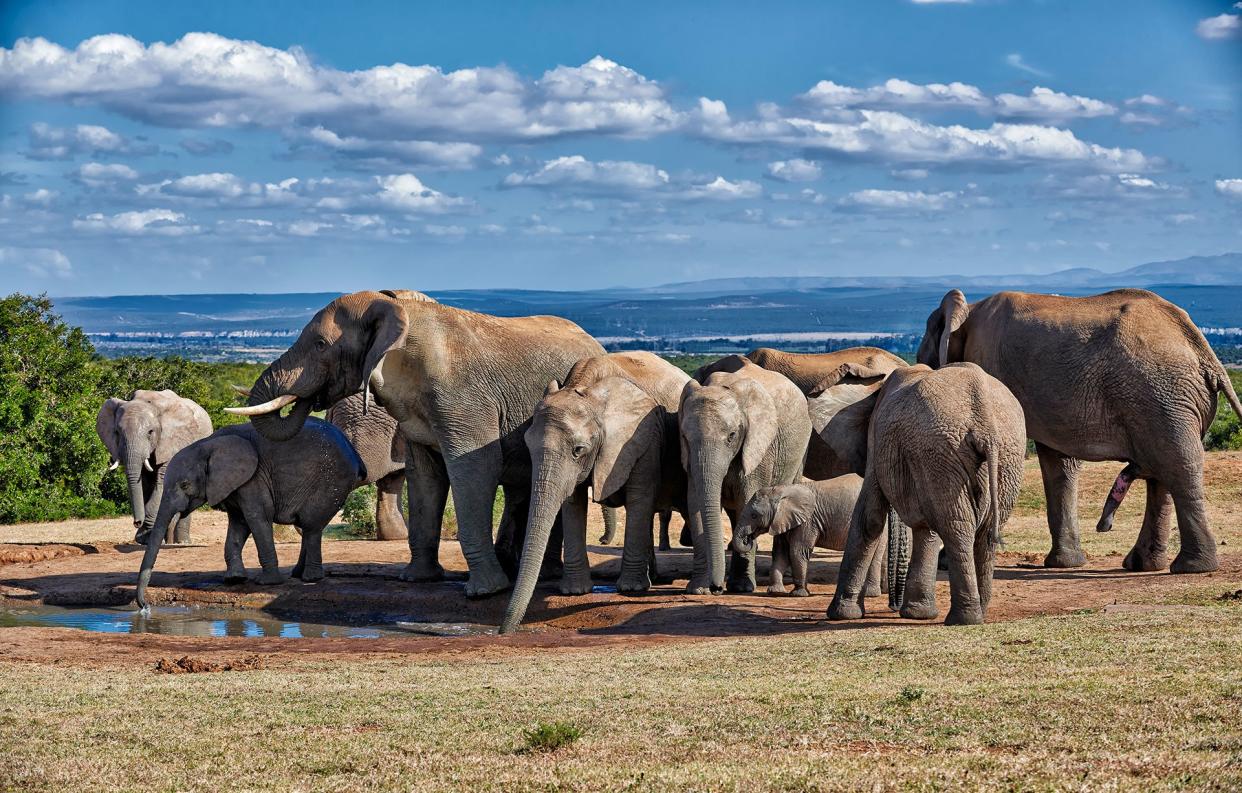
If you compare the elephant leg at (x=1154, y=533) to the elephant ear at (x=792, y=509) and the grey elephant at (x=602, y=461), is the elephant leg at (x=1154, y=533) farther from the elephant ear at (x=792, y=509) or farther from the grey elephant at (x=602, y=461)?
the grey elephant at (x=602, y=461)

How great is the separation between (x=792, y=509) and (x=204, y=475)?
22.0 feet

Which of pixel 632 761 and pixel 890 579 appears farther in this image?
pixel 890 579

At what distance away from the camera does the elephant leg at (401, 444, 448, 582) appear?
18297mm

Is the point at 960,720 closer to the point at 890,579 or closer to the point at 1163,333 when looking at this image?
the point at 890,579

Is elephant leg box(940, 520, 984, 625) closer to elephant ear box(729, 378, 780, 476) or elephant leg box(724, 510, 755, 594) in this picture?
elephant leg box(724, 510, 755, 594)

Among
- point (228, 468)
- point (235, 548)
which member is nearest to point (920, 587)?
point (228, 468)

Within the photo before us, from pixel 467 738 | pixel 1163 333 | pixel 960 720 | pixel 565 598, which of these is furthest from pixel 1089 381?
pixel 467 738

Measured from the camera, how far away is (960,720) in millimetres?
9047

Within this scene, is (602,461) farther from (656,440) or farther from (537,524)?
(537,524)

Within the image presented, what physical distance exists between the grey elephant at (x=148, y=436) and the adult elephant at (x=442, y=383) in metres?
5.59

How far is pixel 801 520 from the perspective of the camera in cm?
1628

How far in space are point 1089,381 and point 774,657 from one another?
7.08 metres

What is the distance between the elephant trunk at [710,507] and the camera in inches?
623

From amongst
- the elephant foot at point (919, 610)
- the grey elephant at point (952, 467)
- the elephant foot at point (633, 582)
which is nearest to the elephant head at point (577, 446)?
the elephant foot at point (633, 582)
